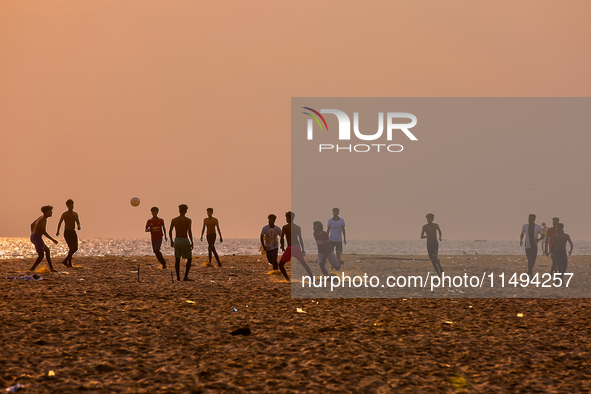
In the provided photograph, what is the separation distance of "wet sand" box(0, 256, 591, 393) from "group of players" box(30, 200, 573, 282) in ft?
8.82

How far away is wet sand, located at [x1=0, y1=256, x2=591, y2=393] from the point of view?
4.96m

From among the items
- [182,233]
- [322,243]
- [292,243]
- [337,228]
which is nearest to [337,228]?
[337,228]

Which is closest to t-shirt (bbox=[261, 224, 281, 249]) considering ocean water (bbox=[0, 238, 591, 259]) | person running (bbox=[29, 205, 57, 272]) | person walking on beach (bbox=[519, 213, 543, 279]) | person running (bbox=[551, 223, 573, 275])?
person running (bbox=[29, 205, 57, 272])

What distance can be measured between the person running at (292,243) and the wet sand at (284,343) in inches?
109

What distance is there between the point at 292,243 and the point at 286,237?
240 millimetres

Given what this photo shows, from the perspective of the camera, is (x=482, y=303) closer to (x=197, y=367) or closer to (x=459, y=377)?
(x=459, y=377)

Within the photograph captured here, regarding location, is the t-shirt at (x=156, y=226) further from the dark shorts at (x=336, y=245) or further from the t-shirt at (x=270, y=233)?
the dark shorts at (x=336, y=245)

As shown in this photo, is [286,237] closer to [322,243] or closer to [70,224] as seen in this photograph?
[322,243]

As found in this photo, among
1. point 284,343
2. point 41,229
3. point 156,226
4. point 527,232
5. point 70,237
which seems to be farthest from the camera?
point 156,226

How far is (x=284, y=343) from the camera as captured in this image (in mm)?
6465

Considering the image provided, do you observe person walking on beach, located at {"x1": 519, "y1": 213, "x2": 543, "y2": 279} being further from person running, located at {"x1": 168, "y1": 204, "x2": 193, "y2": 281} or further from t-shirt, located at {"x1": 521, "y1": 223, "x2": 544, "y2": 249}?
person running, located at {"x1": 168, "y1": 204, "x2": 193, "y2": 281}

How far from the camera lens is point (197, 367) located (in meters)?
5.38

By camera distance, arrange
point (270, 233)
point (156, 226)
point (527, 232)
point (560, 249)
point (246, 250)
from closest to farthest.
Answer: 1. point (270, 233)
2. point (560, 249)
3. point (527, 232)
4. point (156, 226)
5. point (246, 250)

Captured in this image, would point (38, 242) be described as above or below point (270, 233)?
below
